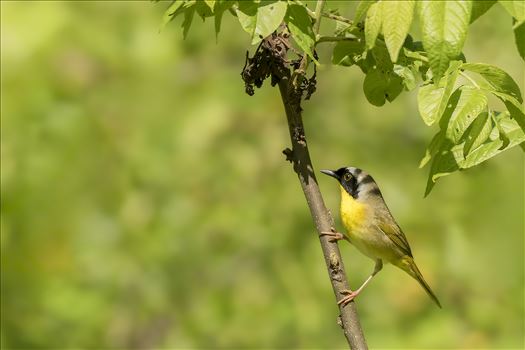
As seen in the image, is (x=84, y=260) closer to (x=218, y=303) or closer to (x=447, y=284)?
(x=218, y=303)

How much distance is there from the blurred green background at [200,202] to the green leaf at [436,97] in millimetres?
4680

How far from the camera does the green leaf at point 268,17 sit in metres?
2.41

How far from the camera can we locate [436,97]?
2506 millimetres

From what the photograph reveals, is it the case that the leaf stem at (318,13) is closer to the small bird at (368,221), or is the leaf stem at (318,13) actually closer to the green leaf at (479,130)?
the green leaf at (479,130)

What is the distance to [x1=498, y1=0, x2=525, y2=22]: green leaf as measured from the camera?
2.19 m

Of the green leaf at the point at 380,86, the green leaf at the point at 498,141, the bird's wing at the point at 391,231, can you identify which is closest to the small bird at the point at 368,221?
the bird's wing at the point at 391,231

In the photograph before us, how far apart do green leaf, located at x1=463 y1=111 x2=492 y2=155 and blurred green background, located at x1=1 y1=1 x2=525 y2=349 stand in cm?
459

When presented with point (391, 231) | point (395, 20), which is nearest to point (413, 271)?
point (391, 231)

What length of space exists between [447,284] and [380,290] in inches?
20.0

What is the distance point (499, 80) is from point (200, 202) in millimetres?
5485

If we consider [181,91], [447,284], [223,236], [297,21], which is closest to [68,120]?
[181,91]

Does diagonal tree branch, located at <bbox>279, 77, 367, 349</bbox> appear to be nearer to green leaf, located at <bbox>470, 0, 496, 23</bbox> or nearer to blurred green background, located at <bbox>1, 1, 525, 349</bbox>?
green leaf, located at <bbox>470, 0, 496, 23</bbox>

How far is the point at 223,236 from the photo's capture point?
304 inches

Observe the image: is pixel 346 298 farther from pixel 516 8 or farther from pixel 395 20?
pixel 516 8
